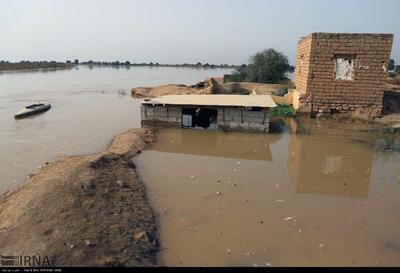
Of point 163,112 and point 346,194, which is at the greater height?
point 163,112

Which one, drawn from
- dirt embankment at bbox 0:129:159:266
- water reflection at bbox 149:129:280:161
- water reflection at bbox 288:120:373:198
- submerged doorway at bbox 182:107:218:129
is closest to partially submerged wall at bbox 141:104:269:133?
water reflection at bbox 149:129:280:161

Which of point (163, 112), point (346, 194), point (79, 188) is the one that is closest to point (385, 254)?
point (346, 194)

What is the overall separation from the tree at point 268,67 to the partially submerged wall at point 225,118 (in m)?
15.5

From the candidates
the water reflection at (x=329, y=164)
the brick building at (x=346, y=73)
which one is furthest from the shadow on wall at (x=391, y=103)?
the water reflection at (x=329, y=164)

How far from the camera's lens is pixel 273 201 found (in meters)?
6.62

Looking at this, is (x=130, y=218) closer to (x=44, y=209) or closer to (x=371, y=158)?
(x=44, y=209)

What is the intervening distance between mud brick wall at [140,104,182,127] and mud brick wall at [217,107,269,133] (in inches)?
66.5

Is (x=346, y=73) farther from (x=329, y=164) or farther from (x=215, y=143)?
(x=215, y=143)

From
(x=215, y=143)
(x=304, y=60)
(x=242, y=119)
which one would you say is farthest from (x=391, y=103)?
(x=215, y=143)

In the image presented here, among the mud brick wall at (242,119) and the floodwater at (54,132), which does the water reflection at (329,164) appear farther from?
the floodwater at (54,132)

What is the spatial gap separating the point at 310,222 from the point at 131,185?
361 cm

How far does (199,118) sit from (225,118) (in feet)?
6.93

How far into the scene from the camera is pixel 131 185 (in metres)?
7.05

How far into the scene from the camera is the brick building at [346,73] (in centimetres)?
1426
